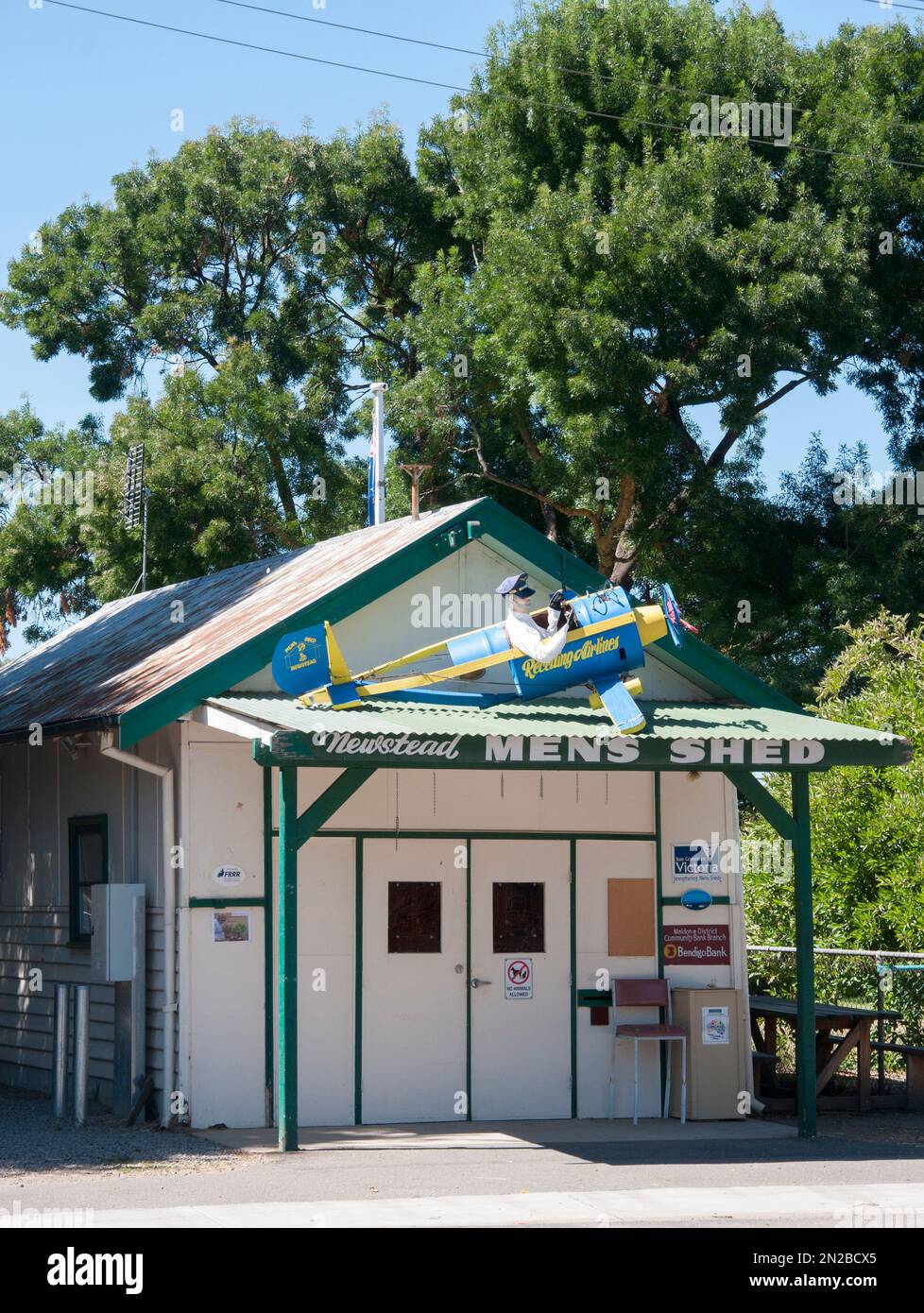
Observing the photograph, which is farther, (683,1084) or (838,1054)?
(838,1054)

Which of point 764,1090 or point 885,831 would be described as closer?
point 764,1090

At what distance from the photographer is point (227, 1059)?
1233cm

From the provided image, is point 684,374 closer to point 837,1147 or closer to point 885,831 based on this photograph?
point 885,831

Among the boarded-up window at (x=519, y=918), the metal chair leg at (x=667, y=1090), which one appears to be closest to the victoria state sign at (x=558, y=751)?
the boarded-up window at (x=519, y=918)

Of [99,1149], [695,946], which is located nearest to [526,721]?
[695,946]

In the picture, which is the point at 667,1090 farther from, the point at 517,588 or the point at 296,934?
the point at 517,588

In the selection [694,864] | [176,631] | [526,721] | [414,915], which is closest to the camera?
[526,721]

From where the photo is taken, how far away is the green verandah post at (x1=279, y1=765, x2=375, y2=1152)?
11195 mm

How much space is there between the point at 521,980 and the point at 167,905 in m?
2.92

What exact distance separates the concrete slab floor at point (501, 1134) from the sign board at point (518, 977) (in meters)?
1.00

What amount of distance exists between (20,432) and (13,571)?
Answer: 349 centimetres

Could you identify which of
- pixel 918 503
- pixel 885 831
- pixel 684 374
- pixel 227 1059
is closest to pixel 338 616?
pixel 227 1059

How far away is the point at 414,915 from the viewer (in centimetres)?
1314

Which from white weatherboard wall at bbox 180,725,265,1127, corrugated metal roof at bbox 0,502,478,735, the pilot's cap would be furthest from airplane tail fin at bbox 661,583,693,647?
white weatherboard wall at bbox 180,725,265,1127
